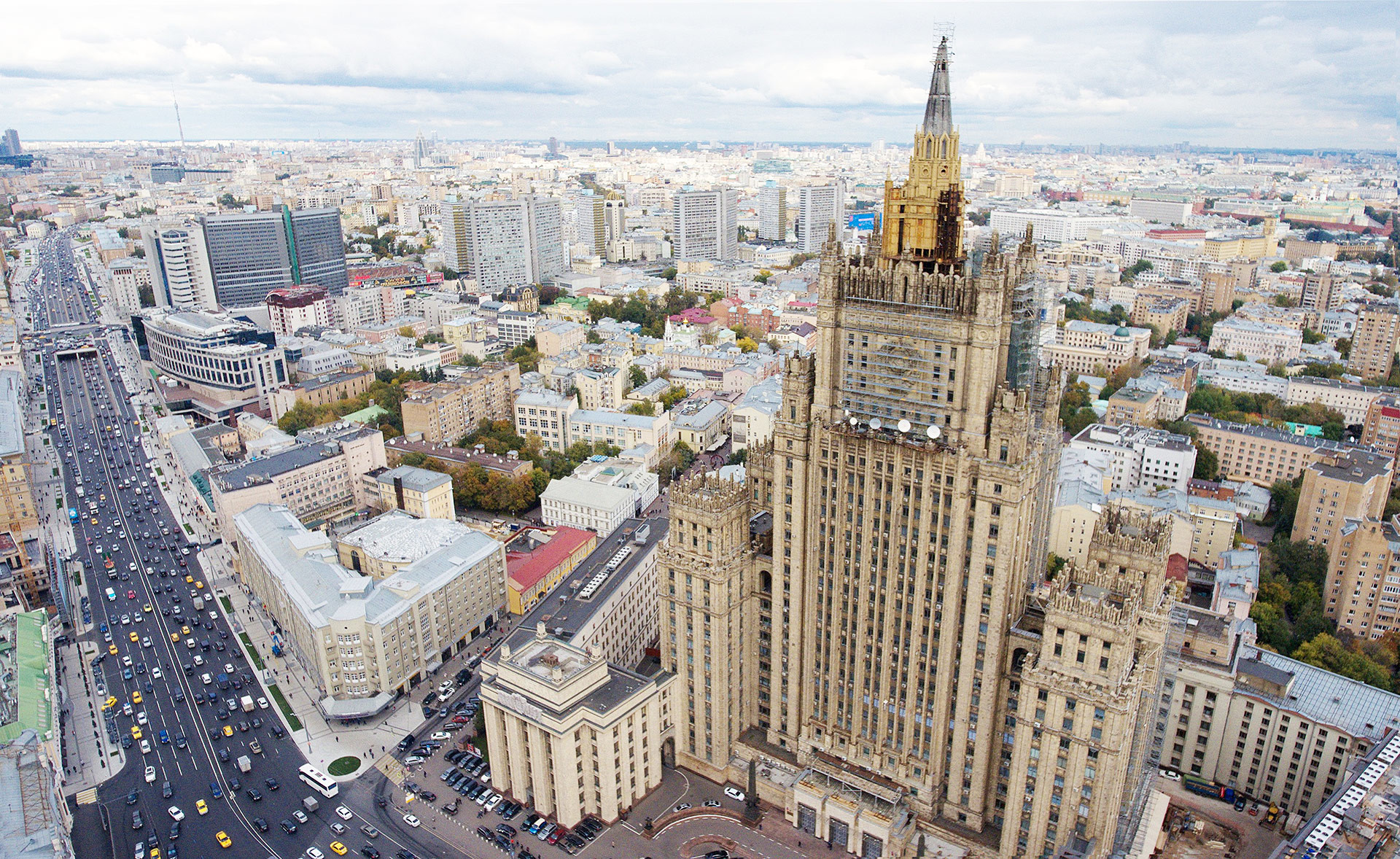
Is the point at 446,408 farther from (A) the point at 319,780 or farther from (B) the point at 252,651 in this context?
(A) the point at 319,780

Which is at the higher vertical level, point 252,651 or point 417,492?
point 417,492

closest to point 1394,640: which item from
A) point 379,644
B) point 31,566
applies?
point 379,644

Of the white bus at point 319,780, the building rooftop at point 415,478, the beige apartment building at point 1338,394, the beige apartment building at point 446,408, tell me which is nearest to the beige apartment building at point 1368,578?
the beige apartment building at point 1338,394

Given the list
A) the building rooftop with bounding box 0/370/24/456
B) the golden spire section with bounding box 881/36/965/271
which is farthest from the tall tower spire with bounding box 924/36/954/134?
the building rooftop with bounding box 0/370/24/456

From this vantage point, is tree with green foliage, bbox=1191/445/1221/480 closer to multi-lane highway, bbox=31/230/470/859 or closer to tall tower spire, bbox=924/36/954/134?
tall tower spire, bbox=924/36/954/134

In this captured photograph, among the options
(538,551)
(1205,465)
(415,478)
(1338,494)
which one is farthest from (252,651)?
(1205,465)

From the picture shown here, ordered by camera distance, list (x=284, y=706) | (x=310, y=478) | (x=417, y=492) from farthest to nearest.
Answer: (x=310, y=478) → (x=417, y=492) → (x=284, y=706)

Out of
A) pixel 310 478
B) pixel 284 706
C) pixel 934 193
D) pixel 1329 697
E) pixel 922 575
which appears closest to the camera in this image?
pixel 934 193
